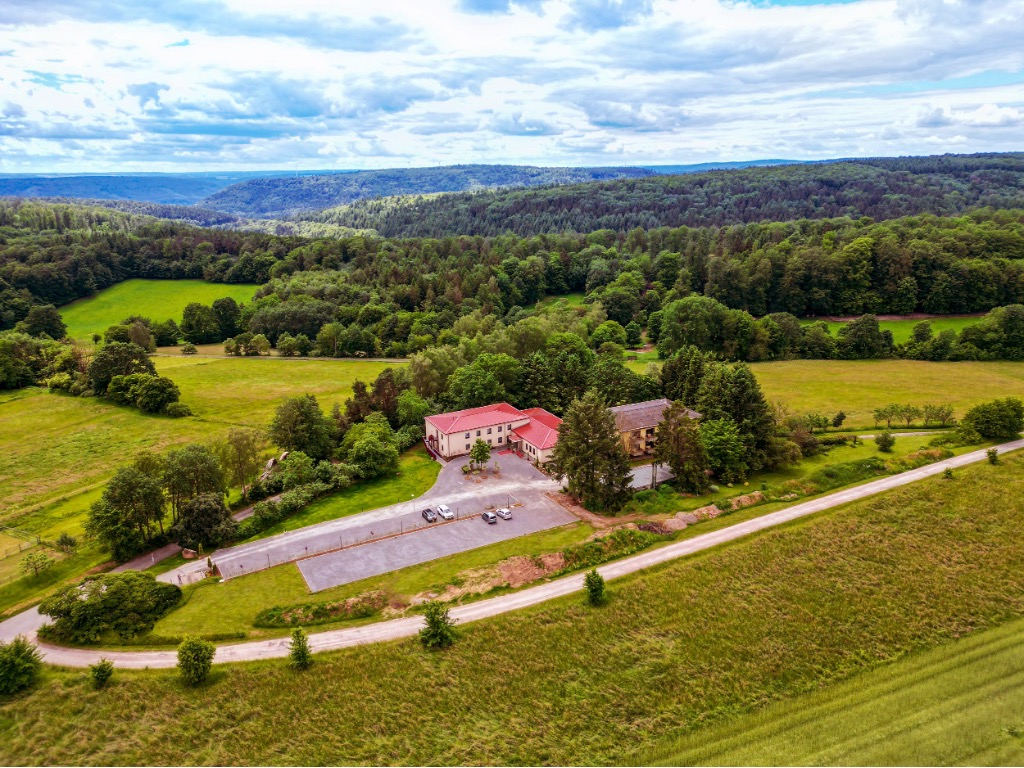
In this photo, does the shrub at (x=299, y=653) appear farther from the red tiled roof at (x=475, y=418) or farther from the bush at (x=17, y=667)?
the red tiled roof at (x=475, y=418)

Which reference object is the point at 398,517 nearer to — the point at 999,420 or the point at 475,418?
the point at 475,418

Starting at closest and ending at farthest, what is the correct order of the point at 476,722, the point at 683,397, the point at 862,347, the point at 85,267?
1. the point at 476,722
2. the point at 683,397
3. the point at 862,347
4. the point at 85,267

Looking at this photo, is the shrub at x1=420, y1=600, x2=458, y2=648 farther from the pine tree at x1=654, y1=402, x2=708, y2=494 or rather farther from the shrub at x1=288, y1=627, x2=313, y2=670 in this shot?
the pine tree at x1=654, y1=402, x2=708, y2=494

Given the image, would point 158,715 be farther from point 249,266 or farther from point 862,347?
point 249,266

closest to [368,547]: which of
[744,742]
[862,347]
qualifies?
[744,742]

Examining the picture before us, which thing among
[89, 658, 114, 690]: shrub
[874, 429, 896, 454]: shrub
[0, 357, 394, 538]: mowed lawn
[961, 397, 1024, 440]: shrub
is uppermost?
[961, 397, 1024, 440]: shrub

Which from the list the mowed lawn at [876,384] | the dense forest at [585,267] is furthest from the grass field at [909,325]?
the mowed lawn at [876,384]

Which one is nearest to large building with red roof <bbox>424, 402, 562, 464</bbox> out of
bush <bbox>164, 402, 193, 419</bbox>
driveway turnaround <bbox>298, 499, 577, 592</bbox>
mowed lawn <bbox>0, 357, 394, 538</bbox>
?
driveway turnaround <bbox>298, 499, 577, 592</bbox>

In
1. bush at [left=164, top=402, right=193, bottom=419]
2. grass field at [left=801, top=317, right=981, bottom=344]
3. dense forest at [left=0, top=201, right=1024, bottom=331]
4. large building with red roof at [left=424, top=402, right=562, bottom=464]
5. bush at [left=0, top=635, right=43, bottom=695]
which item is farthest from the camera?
dense forest at [left=0, top=201, right=1024, bottom=331]
